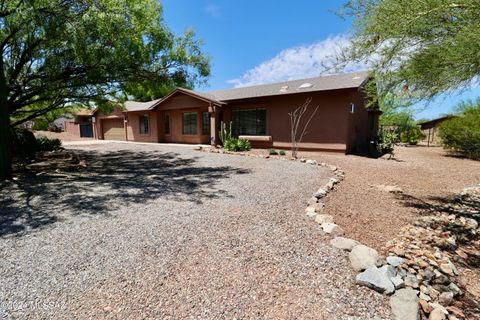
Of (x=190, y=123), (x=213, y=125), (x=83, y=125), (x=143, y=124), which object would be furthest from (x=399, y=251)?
(x=83, y=125)

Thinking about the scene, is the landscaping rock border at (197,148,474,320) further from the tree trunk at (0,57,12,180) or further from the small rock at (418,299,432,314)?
the tree trunk at (0,57,12,180)

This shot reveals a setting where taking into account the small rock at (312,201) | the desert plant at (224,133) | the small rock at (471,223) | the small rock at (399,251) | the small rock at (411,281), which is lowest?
the small rock at (471,223)

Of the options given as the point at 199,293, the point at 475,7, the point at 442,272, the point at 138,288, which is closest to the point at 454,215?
the point at 442,272

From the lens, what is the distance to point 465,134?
13.8 m

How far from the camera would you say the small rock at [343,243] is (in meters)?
3.28

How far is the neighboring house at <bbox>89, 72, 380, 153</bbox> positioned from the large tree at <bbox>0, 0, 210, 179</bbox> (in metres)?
5.49

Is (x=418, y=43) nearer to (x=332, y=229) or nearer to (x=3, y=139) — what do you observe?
(x=332, y=229)

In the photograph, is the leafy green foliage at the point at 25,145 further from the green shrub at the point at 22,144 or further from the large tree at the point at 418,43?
the large tree at the point at 418,43

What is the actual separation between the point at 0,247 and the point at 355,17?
640cm

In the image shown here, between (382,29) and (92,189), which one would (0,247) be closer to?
(92,189)

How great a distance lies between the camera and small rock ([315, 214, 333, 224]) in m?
4.09

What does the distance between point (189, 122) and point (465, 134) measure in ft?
53.0

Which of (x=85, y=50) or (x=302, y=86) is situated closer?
(x=85, y=50)

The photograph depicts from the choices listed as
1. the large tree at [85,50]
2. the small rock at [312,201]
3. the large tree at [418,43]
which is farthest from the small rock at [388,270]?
the large tree at [85,50]
